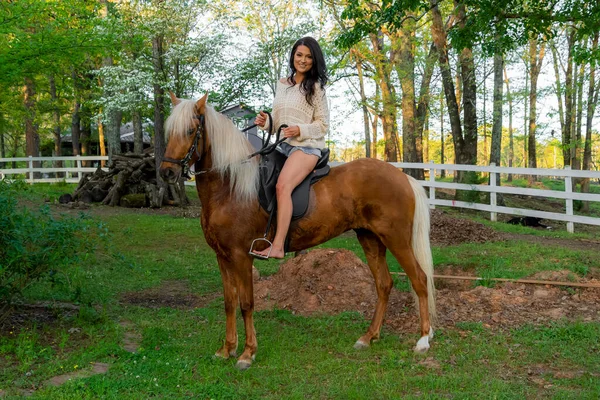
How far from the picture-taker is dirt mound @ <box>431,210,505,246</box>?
999cm

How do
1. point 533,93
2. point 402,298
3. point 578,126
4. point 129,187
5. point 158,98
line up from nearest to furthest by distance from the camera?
point 402,298 → point 158,98 → point 129,187 → point 578,126 → point 533,93

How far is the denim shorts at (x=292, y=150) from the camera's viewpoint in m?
4.74

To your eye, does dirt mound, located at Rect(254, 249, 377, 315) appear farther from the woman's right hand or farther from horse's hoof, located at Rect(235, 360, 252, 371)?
the woman's right hand

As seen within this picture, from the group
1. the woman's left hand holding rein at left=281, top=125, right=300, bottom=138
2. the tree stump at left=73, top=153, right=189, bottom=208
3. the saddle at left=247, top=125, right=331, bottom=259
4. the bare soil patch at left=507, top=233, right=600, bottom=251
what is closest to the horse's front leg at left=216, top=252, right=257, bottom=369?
the saddle at left=247, top=125, right=331, bottom=259

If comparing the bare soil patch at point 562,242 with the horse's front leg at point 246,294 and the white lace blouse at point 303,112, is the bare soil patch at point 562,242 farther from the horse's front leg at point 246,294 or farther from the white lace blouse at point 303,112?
the horse's front leg at point 246,294

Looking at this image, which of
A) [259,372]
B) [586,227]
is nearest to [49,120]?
[586,227]

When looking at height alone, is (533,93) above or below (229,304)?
above

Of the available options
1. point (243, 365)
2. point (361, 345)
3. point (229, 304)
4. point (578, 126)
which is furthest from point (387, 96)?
point (243, 365)

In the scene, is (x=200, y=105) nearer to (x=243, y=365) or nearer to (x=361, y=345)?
(x=243, y=365)

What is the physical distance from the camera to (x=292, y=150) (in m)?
4.76

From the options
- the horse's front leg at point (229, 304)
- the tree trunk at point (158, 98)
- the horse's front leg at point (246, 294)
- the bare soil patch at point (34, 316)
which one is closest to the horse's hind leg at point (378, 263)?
the horse's front leg at point (246, 294)

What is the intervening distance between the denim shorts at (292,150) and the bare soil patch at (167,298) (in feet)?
8.69

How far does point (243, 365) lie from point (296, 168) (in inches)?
70.7

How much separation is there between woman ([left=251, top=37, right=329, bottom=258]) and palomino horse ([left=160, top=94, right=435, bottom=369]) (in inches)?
9.8
